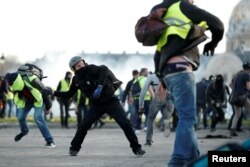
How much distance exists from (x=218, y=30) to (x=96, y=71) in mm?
4870

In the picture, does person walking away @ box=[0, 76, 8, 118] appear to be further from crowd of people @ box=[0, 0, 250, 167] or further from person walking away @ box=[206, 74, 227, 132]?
person walking away @ box=[206, 74, 227, 132]

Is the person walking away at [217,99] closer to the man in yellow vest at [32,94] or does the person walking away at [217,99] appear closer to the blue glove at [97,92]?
the man in yellow vest at [32,94]

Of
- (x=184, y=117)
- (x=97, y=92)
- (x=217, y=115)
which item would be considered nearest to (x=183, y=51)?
(x=184, y=117)

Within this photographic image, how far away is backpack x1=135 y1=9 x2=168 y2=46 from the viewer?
7.28 m

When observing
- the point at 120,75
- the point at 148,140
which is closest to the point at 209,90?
the point at 148,140

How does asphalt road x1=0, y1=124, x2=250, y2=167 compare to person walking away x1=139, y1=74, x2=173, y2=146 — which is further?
person walking away x1=139, y1=74, x2=173, y2=146

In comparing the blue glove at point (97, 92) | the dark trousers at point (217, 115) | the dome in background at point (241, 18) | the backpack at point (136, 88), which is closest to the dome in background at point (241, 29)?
the dome in background at point (241, 18)

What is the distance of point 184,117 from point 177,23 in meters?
0.83

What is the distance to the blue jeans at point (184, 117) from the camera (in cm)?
690

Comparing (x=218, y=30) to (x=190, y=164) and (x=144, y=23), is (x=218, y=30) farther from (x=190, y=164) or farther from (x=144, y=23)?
(x=190, y=164)

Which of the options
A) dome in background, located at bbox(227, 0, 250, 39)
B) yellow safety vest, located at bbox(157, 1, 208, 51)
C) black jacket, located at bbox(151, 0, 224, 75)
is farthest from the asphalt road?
dome in background, located at bbox(227, 0, 250, 39)

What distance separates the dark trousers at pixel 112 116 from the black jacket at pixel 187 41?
4.19 meters

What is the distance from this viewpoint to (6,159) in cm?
1095

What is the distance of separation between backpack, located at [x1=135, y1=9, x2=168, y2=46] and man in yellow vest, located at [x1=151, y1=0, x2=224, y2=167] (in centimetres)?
4
